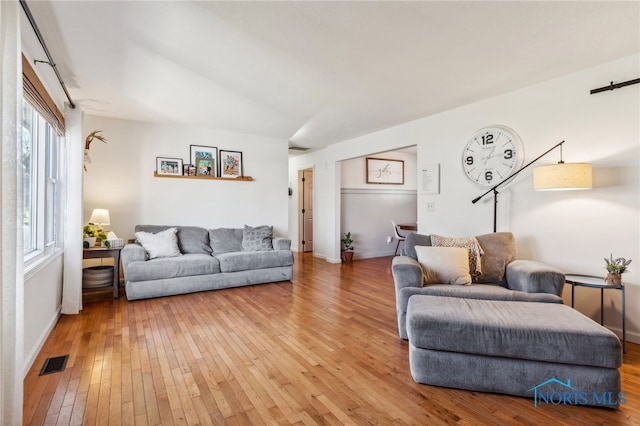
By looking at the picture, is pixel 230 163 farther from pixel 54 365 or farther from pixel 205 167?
pixel 54 365

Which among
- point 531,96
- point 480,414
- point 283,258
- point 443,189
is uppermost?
point 531,96

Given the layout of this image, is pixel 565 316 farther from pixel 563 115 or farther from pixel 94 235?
pixel 94 235

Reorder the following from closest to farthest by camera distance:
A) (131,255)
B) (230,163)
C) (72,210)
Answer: (72,210), (131,255), (230,163)

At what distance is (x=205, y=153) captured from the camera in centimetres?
505

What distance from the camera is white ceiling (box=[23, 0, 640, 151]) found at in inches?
81.0

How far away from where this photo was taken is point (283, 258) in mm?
4531

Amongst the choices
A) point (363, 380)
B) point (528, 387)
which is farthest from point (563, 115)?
point (363, 380)

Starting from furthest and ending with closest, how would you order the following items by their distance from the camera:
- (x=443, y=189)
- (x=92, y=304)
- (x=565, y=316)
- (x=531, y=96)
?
(x=443, y=189) → (x=92, y=304) → (x=531, y=96) → (x=565, y=316)

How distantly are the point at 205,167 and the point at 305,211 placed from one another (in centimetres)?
303

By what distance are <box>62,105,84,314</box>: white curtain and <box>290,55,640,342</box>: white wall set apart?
14.2 ft

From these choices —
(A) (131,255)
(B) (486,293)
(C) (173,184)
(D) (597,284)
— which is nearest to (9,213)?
(A) (131,255)

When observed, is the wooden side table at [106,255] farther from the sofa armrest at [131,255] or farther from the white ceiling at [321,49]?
the white ceiling at [321,49]

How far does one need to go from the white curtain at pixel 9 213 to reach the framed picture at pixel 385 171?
608cm

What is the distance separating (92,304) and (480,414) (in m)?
4.01
